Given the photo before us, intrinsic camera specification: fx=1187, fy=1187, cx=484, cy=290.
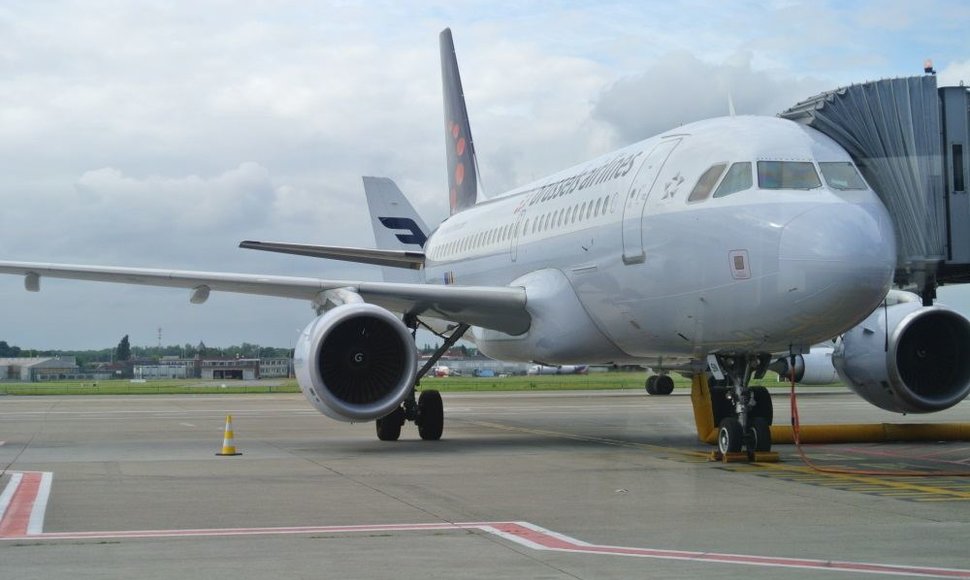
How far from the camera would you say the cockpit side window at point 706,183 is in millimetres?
13016

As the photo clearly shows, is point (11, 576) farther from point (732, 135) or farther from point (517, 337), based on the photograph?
point (517, 337)

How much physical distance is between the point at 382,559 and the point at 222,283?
11263mm

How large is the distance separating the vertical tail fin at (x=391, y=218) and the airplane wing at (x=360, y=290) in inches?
358

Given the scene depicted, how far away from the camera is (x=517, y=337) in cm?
1759

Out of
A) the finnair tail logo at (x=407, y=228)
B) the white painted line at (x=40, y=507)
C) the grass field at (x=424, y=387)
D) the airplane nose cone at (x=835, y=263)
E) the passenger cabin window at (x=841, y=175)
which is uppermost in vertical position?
the finnair tail logo at (x=407, y=228)

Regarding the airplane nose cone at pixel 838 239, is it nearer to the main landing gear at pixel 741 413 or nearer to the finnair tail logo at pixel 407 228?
the main landing gear at pixel 741 413

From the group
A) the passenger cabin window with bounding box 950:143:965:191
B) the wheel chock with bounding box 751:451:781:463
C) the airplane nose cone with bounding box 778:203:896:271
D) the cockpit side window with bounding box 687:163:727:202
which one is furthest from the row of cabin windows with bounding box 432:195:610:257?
the passenger cabin window with bounding box 950:143:965:191

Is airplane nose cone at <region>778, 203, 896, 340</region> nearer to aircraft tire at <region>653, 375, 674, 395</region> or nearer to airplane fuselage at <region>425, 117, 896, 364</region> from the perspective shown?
airplane fuselage at <region>425, 117, 896, 364</region>

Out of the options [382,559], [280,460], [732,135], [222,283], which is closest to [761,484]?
[732,135]

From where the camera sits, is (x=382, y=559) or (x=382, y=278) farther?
(x=382, y=278)

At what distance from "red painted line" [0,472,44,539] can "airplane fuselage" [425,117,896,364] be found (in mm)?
6952

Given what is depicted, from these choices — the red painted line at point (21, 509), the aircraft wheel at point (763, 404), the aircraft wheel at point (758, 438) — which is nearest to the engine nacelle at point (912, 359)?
the aircraft wheel at point (763, 404)

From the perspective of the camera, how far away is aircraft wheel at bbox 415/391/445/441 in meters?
17.8

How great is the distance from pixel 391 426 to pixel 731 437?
238 inches
